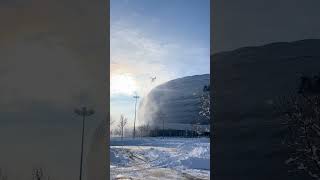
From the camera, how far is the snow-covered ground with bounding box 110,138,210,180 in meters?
3.72

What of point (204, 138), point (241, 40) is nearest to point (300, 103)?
point (241, 40)

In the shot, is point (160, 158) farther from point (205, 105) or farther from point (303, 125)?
point (303, 125)

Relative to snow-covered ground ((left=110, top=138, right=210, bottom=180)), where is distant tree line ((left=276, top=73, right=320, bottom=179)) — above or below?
above

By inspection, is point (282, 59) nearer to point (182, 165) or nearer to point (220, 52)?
Answer: point (220, 52)

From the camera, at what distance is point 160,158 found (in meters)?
4.29
